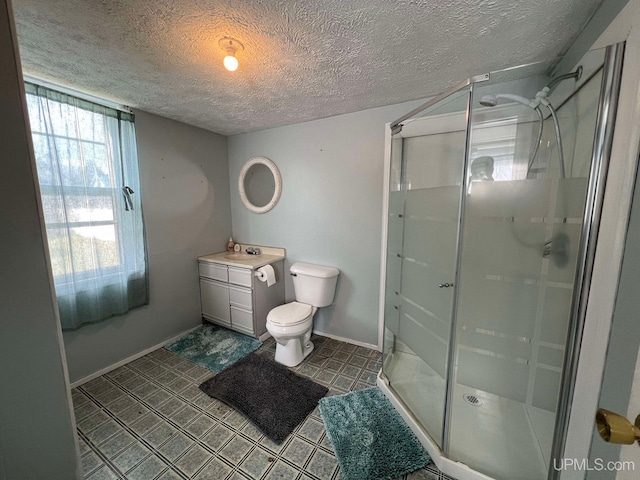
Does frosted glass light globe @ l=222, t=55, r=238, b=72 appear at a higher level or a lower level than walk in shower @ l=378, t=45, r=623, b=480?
higher

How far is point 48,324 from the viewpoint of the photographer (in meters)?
0.78

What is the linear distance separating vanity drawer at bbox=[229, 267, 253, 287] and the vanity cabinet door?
0.15 metres

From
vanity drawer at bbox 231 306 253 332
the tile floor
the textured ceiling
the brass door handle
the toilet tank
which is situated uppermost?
the textured ceiling

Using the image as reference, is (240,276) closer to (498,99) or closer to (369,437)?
(369,437)

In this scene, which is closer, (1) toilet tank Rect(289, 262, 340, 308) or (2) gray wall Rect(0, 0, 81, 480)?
(2) gray wall Rect(0, 0, 81, 480)

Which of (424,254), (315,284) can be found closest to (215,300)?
(315,284)

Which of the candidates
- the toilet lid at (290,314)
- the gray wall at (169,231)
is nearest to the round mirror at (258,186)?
the gray wall at (169,231)

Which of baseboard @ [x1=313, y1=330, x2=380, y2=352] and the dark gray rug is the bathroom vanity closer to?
the dark gray rug

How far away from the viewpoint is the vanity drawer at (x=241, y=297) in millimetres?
2361

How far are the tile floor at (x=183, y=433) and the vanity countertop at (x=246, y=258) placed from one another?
0.98 metres

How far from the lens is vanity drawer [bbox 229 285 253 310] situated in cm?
236

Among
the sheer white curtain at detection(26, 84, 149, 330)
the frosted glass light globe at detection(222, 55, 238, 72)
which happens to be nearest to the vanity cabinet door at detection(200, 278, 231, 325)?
the sheer white curtain at detection(26, 84, 149, 330)

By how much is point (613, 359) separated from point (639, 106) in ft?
2.24

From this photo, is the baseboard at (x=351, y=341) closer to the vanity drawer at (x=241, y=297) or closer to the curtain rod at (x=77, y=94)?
the vanity drawer at (x=241, y=297)
